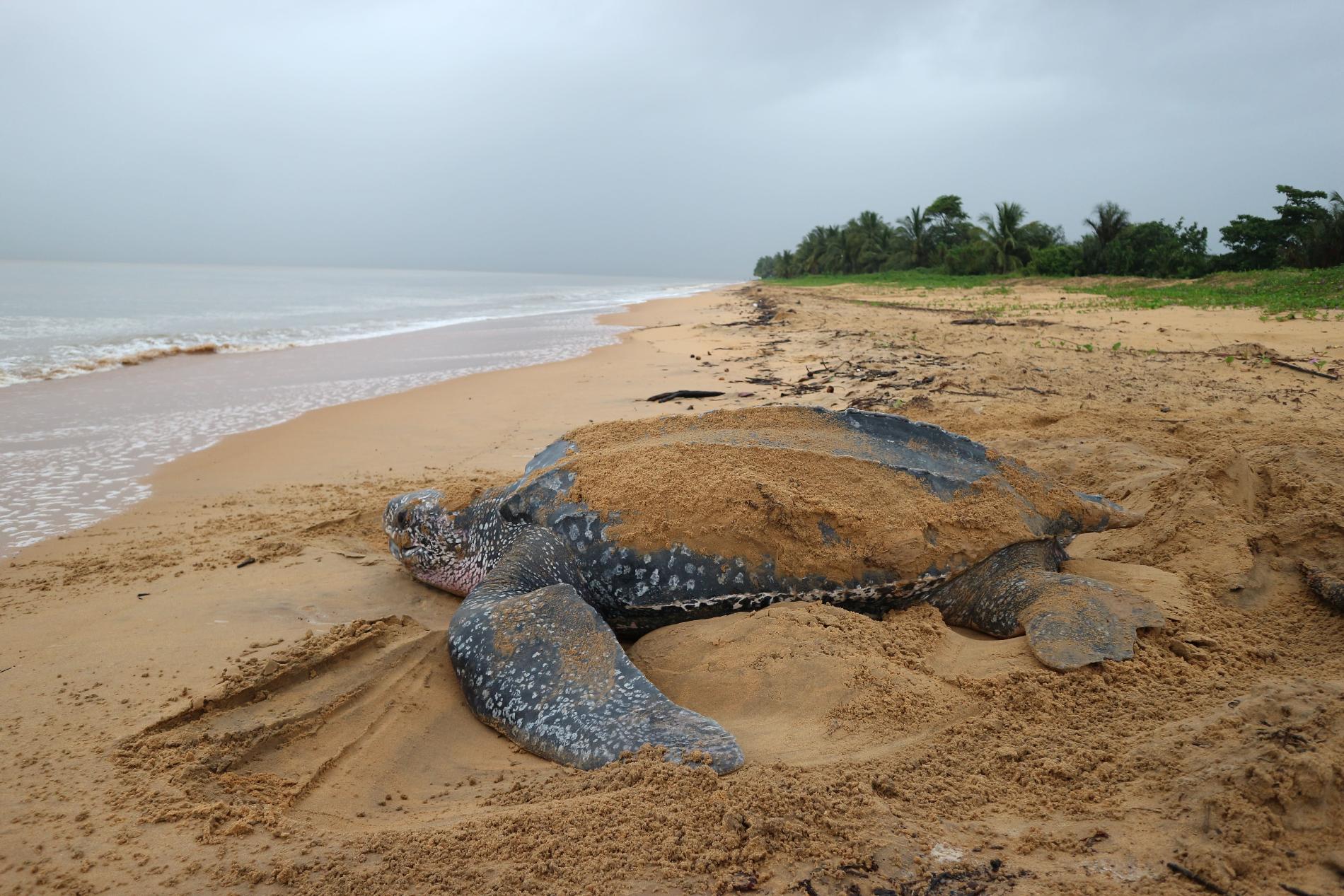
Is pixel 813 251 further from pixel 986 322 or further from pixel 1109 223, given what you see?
pixel 986 322

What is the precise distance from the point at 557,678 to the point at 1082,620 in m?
1.81

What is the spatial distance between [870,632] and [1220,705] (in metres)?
0.99

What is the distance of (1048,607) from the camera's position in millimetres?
2584

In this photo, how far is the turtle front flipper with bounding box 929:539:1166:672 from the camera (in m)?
2.29

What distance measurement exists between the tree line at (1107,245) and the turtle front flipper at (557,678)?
25.7m

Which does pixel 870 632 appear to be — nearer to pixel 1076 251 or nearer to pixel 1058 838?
pixel 1058 838

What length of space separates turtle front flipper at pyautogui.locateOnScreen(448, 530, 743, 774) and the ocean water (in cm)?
281

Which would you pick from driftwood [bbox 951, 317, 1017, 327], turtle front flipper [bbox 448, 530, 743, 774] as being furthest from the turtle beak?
driftwood [bbox 951, 317, 1017, 327]

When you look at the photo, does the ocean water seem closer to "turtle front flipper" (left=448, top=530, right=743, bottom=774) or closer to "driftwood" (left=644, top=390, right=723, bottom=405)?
"turtle front flipper" (left=448, top=530, right=743, bottom=774)

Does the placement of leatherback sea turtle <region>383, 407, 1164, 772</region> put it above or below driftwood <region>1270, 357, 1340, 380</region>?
below

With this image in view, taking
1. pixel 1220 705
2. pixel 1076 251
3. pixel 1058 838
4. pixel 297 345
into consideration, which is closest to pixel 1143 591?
pixel 1220 705

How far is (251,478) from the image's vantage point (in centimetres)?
502

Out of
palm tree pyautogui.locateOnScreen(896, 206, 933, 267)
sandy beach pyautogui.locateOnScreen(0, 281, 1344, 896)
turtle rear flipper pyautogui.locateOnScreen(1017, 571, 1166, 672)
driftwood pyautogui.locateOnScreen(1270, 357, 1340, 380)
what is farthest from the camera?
palm tree pyautogui.locateOnScreen(896, 206, 933, 267)

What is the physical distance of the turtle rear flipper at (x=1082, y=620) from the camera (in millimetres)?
2248
